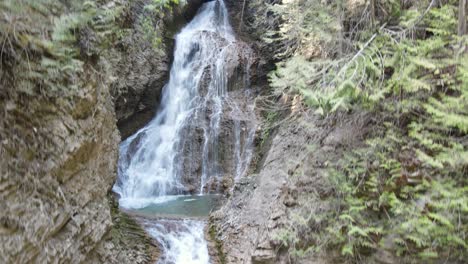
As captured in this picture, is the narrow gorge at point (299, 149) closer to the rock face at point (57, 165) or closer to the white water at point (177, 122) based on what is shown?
the rock face at point (57, 165)

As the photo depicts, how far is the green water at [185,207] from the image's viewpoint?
8844 mm

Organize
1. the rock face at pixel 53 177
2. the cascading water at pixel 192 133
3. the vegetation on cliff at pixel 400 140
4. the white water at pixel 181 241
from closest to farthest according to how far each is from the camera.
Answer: the rock face at pixel 53 177 < the vegetation on cliff at pixel 400 140 < the white water at pixel 181 241 < the cascading water at pixel 192 133

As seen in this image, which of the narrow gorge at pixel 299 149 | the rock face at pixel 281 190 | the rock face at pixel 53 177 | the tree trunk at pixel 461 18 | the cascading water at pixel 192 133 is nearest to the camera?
the rock face at pixel 53 177

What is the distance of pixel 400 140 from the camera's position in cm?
434

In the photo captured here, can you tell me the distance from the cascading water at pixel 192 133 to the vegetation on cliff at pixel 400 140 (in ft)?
20.7

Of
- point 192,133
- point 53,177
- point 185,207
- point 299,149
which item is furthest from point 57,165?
point 192,133

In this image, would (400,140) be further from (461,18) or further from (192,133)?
(192,133)

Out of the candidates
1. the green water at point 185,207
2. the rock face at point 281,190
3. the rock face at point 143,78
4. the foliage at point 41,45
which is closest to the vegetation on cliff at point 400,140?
the rock face at point 281,190

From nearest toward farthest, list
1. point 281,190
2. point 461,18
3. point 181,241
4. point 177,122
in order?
point 461,18 < point 281,190 < point 181,241 < point 177,122

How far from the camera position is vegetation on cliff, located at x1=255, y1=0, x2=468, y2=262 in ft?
12.3

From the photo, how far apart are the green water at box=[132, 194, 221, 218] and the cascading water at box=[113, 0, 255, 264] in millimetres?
Answer: 153

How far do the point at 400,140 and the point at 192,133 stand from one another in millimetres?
9226

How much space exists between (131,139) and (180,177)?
263 centimetres

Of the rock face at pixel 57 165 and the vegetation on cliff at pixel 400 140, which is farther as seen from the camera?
the vegetation on cliff at pixel 400 140
